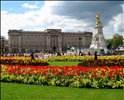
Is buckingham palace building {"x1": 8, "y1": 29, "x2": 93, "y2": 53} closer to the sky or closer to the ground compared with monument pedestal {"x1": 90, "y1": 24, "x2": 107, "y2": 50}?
closer to the sky

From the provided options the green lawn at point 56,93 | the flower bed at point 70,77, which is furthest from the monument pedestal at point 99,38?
the green lawn at point 56,93

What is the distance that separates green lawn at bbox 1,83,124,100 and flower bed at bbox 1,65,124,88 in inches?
17.3

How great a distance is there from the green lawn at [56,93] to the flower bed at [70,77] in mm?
440

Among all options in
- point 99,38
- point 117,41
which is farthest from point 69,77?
point 117,41

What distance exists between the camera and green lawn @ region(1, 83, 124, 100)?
29.6 ft

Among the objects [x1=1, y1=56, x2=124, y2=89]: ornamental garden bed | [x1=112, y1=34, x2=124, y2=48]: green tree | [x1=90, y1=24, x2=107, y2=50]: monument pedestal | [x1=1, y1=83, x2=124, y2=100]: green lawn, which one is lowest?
[x1=1, y1=83, x2=124, y2=100]: green lawn

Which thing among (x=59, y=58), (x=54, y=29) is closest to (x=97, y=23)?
(x=59, y=58)

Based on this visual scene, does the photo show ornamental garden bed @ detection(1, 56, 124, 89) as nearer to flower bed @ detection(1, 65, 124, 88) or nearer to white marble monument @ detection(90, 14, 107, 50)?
flower bed @ detection(1, 65, 124, 88)

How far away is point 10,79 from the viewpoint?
12.5m

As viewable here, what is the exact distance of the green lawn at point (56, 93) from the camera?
9.03 metres

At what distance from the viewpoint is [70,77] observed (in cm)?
1148

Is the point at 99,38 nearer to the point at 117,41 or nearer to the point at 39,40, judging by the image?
the point at 117,41

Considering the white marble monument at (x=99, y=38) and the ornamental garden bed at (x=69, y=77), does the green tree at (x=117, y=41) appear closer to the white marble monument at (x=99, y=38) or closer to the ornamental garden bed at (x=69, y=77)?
the white marble monument at (x=99, y=38)

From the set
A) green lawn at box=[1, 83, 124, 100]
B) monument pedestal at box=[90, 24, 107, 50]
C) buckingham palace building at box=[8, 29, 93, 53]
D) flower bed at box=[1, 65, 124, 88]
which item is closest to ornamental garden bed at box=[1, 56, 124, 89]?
flower bed at box=[1, 65, 124, 88]
